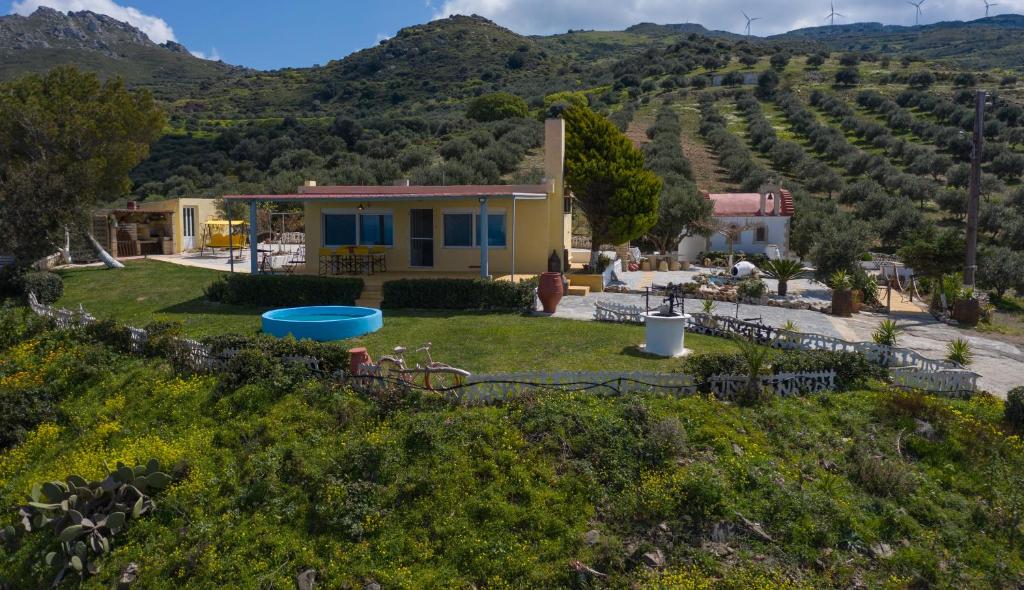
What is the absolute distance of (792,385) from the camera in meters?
10.3

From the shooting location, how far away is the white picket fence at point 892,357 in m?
10.6

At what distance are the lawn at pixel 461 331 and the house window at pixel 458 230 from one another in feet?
14.3

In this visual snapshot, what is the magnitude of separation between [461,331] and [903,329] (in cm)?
1042

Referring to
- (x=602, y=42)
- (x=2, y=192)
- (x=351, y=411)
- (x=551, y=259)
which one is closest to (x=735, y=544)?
(x=351, y=411)

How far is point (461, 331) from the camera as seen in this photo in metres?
13.8

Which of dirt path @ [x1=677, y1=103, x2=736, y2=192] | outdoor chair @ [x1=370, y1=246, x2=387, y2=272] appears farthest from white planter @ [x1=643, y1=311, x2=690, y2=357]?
dirt path @ [x1=677, y1=103, x2=736, y2=192]

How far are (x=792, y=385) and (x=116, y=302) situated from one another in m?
16.4

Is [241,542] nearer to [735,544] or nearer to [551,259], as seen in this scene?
[735,544]

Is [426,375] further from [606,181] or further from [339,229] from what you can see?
[606,181]

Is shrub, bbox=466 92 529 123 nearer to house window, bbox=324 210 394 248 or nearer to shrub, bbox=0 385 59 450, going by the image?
house window, bbox=324 210 394 248

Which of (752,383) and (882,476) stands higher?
(752,383)

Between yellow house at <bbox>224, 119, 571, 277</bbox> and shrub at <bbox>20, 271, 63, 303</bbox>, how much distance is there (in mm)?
6690

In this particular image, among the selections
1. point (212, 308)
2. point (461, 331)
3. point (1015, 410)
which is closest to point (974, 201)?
point (1015, 410)

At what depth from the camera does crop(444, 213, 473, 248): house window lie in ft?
65.5
